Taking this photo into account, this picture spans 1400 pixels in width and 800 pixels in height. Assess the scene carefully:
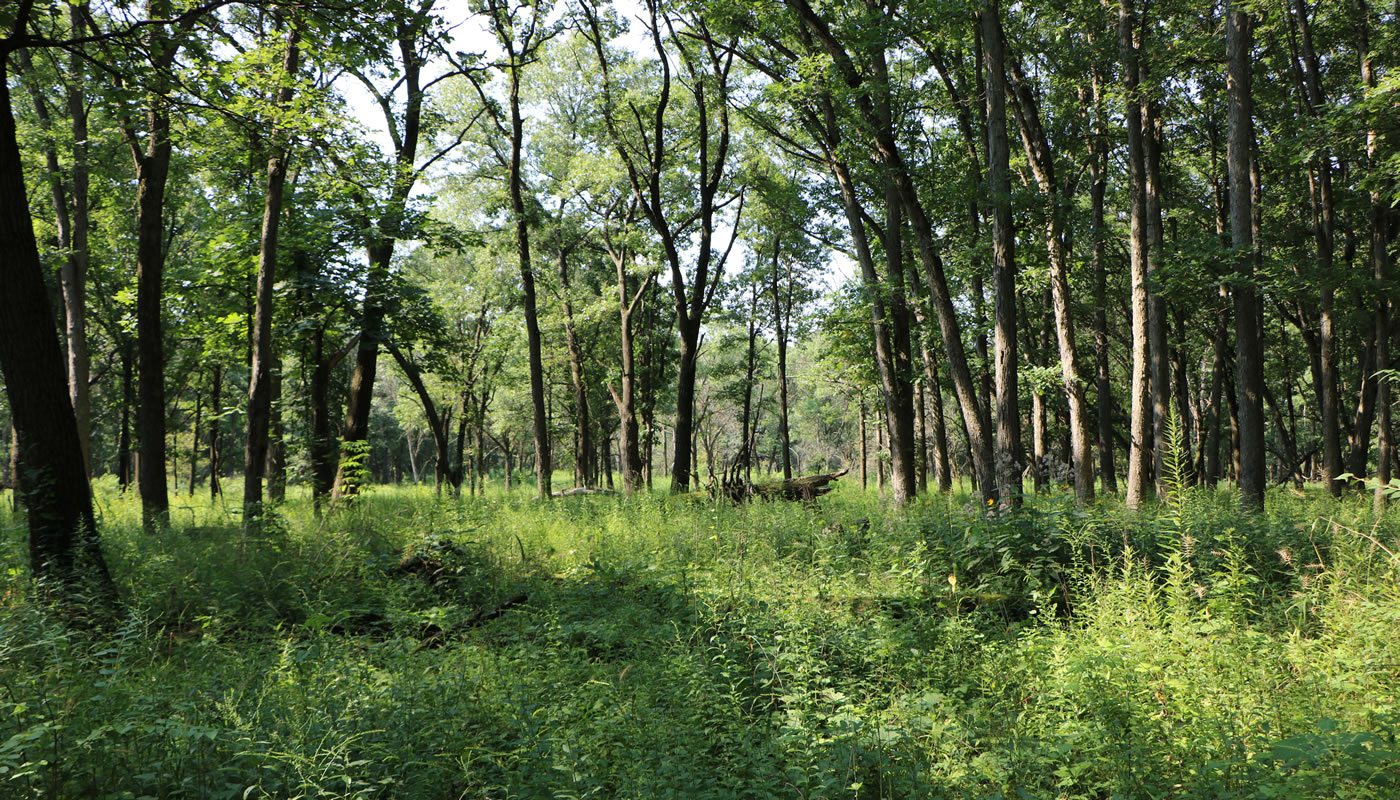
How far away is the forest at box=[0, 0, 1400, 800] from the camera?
12.5ft

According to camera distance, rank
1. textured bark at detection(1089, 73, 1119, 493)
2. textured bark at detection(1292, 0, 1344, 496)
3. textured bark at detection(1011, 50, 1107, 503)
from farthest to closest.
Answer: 1. textured bark at detection(1089, 73, 1119, 493)
2. textured bark at detection(1292, 0, 1344, 496)
3. textured bark at detection(1011, 50, 1107, 503)

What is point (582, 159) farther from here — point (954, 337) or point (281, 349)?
point (954, 337)

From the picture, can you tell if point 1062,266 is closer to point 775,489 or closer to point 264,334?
point 775,489

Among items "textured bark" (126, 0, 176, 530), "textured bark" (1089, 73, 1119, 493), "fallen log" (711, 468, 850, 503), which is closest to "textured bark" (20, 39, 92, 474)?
"textured bark" (126, 0, 176, 530)

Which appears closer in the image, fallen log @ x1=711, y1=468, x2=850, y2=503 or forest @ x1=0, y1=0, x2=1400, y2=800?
forest @ x1=0, y1=0, x2=1400, y2=800

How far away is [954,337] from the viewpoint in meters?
12.0

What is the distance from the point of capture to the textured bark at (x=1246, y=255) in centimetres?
1160

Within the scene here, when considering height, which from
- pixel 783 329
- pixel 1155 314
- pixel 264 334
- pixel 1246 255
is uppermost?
pixel 783 329

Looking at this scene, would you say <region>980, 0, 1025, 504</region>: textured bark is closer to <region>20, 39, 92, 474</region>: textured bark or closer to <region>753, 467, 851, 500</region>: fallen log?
<region>753, 467, 851, 500</region>: fallen log

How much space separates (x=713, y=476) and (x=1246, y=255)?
9965 millimetres

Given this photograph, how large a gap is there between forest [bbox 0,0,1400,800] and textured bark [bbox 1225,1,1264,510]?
8 cm

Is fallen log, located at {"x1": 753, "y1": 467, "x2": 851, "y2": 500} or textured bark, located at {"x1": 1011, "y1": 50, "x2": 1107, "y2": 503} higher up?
textured bark, located at {"x1": 1011, "y1": 50, "x2": 1107, "y2": 503}

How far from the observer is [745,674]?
5039mm

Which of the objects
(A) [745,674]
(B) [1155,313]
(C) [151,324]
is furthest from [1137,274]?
(C) [151,324]
